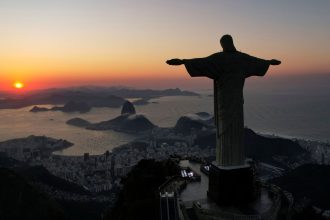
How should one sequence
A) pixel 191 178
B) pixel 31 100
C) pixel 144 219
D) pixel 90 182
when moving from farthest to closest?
pixel 31 100 → pixel 90 182 → pixel 191 178 → pixel 144 219

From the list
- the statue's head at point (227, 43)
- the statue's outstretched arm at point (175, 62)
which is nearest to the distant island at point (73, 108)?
the statue's head at point (227, 43)

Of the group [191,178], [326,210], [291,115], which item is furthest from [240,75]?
[291,115]

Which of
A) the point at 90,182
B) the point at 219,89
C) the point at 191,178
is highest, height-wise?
the point at 219,89

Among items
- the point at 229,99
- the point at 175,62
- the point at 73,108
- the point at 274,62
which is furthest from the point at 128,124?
the point at 175,62

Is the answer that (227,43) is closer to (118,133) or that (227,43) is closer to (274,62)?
(274,62)

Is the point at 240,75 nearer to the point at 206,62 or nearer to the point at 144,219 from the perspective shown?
the point at 206,62

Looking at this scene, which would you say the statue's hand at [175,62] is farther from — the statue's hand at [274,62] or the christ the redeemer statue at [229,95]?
the statue's hand at [274,62]

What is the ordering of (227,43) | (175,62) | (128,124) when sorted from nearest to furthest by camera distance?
(175,62)
(227,43)
(128,124)

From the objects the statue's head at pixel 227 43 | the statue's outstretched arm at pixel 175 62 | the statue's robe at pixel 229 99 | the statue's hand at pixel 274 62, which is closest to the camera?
the statue's outstretched arm at pixel 175 62
